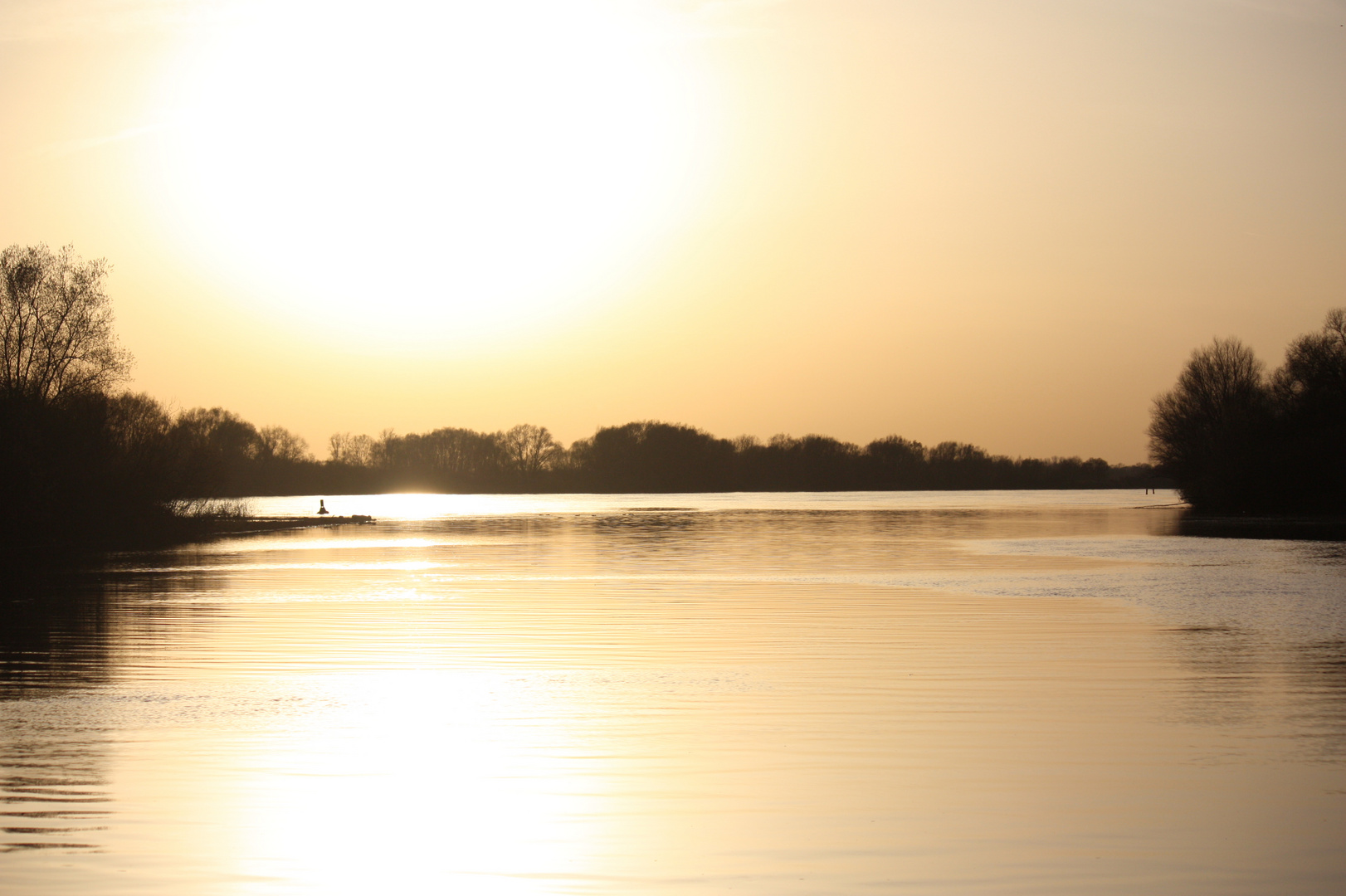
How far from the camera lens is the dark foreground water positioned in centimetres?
665

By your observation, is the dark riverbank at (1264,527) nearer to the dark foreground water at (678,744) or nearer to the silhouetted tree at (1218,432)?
the silhouetted tree at (1218,432)

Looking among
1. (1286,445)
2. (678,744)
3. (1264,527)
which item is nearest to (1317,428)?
(1286,445)

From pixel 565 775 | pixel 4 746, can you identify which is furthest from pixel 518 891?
pixel 4 746

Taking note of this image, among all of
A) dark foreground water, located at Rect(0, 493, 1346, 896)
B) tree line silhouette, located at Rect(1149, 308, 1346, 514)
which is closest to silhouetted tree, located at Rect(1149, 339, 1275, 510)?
tree line silhouette, located at Rect(1149, 308, 1346, 514)

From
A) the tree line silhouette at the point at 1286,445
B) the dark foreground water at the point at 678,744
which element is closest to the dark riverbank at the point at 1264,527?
the tree line silhouette at the point at 1286,445

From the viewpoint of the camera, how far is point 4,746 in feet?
31.2

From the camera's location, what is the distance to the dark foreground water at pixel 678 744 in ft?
21.8

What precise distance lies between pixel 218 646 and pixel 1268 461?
65.6 meters

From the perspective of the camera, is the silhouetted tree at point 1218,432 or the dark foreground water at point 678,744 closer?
the dark foreground water at point 678,744

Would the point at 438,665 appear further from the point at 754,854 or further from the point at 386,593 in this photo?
A: the point at 386,593

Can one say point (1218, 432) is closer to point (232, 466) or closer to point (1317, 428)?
point (1317, 428)

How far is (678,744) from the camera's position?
9734mm

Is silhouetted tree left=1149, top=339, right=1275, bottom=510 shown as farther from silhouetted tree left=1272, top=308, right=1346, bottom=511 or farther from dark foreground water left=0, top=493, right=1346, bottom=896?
dark foreground water left=0, top=493, right=1346, bottom=896

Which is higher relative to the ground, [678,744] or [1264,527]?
[678,744]
